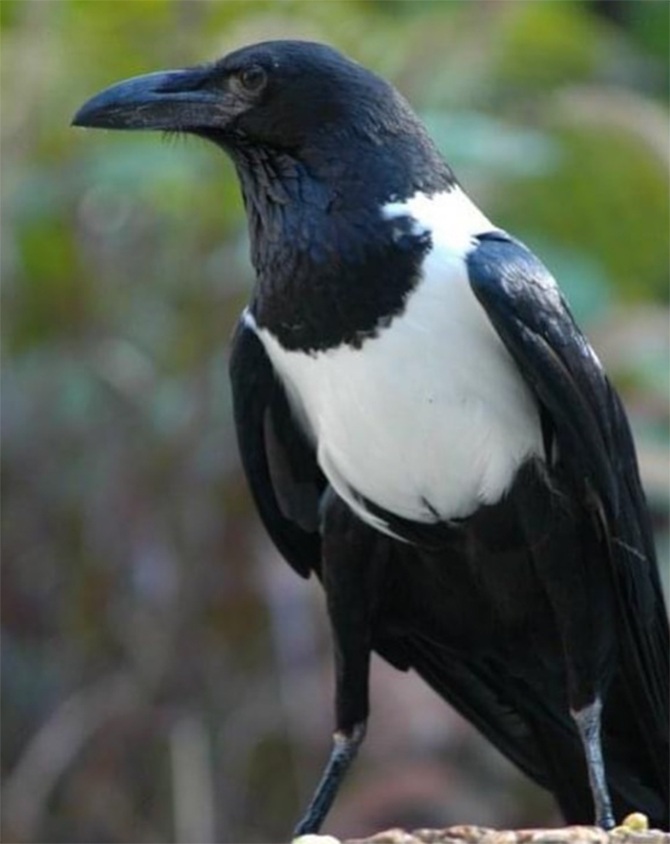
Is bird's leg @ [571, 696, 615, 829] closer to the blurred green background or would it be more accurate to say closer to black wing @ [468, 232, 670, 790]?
black wing @ [468, 232, 670, 790]

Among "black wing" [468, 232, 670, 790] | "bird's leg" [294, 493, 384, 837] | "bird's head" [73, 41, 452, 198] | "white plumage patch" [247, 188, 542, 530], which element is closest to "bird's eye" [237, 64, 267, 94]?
"bird's head" [73, 41, 452, 198]

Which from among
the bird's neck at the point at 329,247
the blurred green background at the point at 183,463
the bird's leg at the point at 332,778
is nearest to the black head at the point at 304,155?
the bird's neck at the point at 329,247

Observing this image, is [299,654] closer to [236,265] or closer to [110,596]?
[110,596]

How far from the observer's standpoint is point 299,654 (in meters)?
5.11

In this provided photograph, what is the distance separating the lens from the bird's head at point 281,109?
2879 mm

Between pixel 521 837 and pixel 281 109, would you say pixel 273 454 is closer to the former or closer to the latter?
pixel 281 109

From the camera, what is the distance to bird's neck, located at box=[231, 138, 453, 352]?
9.18 ft

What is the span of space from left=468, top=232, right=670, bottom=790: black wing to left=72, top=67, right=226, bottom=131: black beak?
0.39m

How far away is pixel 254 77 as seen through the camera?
2891mm

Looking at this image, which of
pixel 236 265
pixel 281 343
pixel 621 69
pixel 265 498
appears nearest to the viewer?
pixel 281 343

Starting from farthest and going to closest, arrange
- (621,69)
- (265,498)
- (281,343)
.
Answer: (621,69)
(265,498)
(281,343)

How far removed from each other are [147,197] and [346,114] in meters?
2.44

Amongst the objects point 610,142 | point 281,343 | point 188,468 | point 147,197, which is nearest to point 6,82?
point 147,197

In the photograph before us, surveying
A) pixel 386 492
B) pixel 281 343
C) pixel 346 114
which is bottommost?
pixel 386 492
